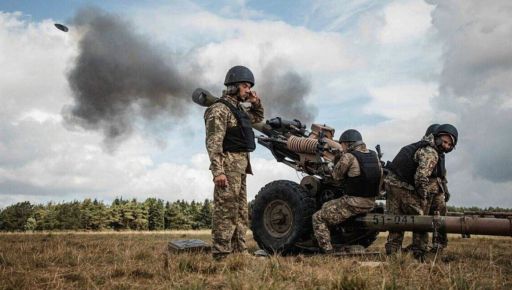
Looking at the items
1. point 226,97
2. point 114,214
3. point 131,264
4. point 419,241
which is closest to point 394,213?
point 419,241

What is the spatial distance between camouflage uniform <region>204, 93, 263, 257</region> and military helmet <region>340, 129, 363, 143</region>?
204 centimetres

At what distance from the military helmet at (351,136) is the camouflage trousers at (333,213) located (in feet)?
3.22

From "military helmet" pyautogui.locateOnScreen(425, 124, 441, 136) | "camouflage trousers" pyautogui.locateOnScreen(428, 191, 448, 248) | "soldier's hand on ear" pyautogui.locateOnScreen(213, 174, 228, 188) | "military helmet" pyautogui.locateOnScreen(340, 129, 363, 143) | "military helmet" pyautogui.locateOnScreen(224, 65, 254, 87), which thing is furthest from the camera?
"military helmet" pyautogui.locateOnScreen(425, 124, 441, 136)

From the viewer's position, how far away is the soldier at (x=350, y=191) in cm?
771

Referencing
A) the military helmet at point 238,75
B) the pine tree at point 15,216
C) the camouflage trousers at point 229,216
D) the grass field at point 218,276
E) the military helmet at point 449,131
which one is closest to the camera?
the grass field at point 218,276

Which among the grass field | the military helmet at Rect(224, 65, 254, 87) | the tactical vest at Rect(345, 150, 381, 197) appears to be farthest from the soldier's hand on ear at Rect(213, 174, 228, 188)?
the tactical vest at Rect(345, 150, 381, 197)

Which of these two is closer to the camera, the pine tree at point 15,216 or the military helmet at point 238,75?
the military helmet at point 238,75

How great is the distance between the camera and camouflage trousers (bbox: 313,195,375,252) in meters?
7.69

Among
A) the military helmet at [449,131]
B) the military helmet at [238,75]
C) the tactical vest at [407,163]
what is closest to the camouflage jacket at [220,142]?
the military helmet at [238,75]

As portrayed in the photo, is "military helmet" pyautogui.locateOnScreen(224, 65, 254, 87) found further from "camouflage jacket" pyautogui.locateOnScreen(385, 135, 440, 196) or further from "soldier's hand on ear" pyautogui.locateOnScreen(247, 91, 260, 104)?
"camouflage jacket" pyautogui.locateOnScreen(385, 135, 440, 196)

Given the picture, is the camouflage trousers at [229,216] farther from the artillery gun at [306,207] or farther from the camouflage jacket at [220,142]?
the artillery gun at [306,207]

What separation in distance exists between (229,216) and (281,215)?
7.11 feet

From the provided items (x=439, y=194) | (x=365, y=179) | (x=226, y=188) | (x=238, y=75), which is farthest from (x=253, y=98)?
(x=439, y=194)

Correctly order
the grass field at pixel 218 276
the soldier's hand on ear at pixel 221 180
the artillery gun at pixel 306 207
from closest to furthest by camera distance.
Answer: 1. the grass field at pixel 218 276
2. the soldier's hand on ear at pixel 221 180
3. the artillery gun at pixel 306 207
